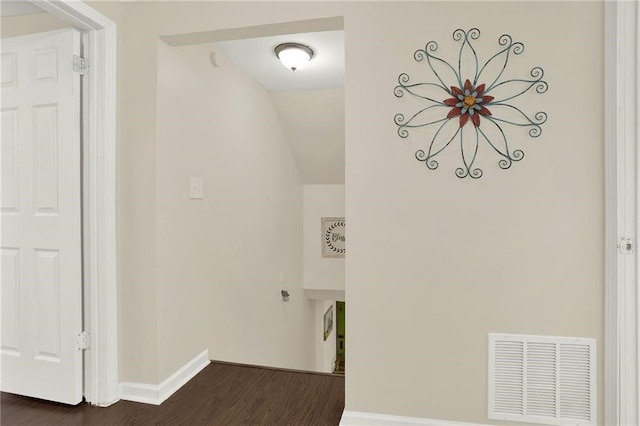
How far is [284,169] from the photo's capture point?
167 inches

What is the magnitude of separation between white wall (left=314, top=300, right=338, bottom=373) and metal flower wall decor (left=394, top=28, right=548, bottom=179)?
4153 millimetres

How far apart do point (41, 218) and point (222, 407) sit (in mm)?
1410

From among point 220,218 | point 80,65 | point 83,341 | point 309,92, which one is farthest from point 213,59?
point 83,341

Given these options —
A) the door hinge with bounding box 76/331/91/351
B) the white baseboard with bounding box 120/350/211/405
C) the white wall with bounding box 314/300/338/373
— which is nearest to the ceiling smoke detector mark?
the door hinge with bounding box 76/331/91/351

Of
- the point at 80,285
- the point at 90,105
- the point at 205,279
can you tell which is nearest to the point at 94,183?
the point at 90,105

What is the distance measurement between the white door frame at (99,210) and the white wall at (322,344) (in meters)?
3.69

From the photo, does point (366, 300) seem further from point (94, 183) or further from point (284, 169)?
point (284, 169)

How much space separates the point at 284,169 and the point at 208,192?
1.71 m

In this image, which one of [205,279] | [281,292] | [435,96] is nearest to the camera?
[435,96]

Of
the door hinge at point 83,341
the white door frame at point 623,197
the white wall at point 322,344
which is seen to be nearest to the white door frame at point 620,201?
the white door frame at point 623,197

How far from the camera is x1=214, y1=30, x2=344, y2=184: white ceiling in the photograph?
2.66 meters

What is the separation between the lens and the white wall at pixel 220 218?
7.13ft

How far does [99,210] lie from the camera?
6.63 ft

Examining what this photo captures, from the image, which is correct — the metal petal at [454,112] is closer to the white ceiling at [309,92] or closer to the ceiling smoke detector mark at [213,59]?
the white ceiling at [309,92]
